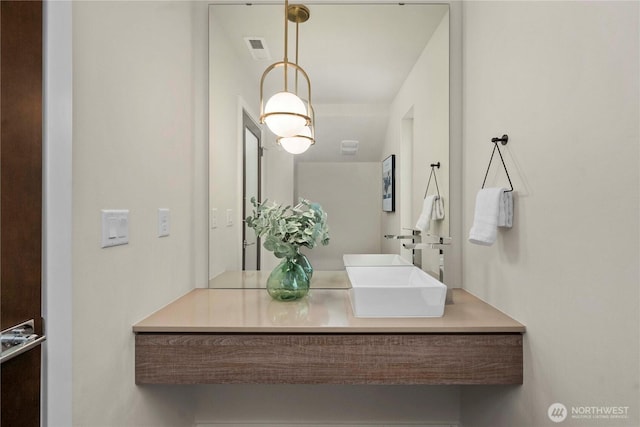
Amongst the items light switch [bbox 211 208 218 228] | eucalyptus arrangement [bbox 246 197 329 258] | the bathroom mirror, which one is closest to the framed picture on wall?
the bathroom mirror

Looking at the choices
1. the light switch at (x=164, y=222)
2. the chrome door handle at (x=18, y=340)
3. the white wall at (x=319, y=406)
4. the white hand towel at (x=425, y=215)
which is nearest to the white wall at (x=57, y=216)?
the chrome door handle at (x=18, y=340)

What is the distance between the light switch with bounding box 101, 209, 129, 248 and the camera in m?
1.02

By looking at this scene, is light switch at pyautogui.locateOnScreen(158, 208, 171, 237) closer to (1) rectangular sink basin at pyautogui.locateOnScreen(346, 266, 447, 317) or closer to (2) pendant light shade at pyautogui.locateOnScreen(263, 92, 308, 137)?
(2) pendant light shade at pyautogui.locateOnScreen(263, 92, 308, 137)

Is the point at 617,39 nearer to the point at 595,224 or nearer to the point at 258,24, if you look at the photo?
the point at 595,224

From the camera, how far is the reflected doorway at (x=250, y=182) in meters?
1.79

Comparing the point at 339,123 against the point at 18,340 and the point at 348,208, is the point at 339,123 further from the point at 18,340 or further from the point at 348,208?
the point at 18,340

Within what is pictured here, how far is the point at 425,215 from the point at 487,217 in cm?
51

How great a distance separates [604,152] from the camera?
813 millimetres

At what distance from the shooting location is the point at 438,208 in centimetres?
171

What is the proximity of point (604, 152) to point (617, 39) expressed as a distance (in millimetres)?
251

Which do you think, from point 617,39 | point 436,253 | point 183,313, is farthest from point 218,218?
point 617,39

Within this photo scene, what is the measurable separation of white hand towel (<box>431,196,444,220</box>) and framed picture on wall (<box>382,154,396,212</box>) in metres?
0.20

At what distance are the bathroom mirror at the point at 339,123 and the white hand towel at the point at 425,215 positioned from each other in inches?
1.0

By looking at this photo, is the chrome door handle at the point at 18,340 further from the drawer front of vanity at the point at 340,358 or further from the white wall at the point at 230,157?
the white wall at the point at 230,157
